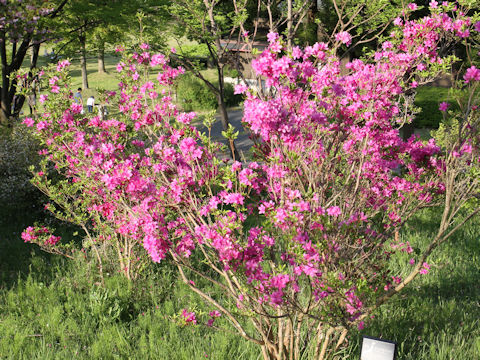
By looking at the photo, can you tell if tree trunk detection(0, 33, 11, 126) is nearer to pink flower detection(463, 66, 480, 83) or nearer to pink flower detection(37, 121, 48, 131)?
pink flower detection(37, 121, 48, 131)

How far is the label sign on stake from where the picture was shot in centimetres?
267

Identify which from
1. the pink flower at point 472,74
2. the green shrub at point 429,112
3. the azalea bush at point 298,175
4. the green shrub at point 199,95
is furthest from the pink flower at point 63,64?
the green shrub at point 199,95

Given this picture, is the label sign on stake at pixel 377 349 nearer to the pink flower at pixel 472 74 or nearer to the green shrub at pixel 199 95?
the pink flower at pixel 472 74

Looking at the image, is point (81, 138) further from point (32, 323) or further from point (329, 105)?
point (329, 105)

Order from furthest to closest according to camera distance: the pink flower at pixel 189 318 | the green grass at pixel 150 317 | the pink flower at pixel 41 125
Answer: the pink flower at pixel 41 125 < the green grass at pixel 150 317 < the pink flower at pixel 189 318

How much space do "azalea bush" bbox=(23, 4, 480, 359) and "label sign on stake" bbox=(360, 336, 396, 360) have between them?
0.60 ft

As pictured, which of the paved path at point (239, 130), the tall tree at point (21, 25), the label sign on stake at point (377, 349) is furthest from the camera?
the paved path at point (239, 130)

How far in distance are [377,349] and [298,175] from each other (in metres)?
1.25

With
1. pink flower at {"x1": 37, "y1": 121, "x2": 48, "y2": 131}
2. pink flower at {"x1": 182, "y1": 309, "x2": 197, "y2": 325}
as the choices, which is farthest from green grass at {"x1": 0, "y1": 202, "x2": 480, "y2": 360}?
pink flower at {"x1": 37, "y1": 121, "x2": 48, "y2": 131}

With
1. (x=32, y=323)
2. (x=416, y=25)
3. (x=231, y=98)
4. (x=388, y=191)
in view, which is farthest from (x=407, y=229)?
(x=231, y=98)

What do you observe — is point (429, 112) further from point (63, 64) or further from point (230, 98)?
point (63, 64)

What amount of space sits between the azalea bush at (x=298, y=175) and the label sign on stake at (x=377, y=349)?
182 mm

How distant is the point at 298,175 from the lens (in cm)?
318

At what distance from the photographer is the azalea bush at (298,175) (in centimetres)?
270
